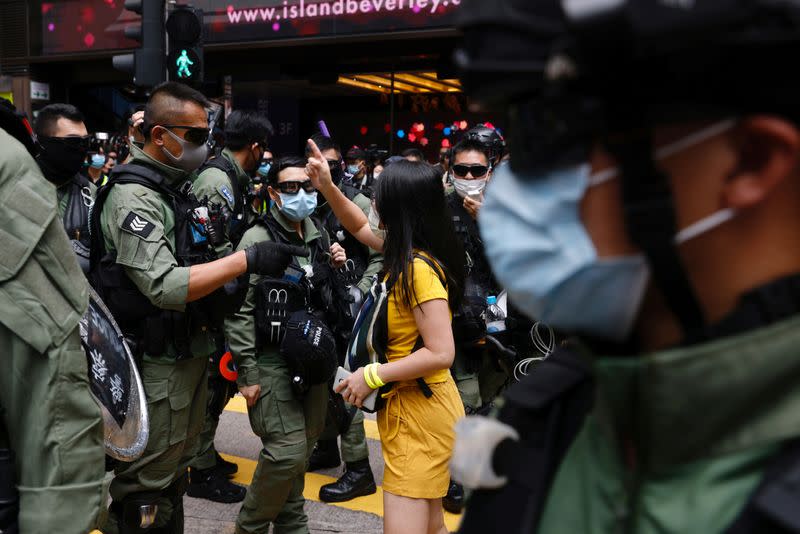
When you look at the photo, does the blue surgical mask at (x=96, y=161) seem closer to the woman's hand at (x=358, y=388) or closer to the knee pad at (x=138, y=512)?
the knee pad at (x=138, y=512)

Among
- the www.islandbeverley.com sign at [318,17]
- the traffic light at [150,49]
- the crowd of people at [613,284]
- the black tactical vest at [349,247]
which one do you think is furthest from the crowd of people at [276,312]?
the www.islandbeverley.com sign at [318,17]

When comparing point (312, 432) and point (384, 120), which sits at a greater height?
point (384, 120)

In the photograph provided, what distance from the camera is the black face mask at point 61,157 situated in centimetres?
532

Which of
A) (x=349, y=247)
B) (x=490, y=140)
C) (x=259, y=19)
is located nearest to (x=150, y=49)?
(x=349, y=247)

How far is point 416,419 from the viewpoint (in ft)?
10.6

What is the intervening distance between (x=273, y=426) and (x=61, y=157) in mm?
2521

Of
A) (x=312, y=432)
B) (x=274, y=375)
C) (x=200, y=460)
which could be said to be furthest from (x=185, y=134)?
(x=200, y=460)

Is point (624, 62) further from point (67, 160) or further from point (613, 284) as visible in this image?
point (67, 160)

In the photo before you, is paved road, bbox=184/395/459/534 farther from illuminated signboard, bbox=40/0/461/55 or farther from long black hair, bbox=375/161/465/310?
illuminated signboard, bbox=40/0/461/55

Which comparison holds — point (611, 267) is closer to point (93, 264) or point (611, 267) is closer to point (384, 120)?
point (93, 264)

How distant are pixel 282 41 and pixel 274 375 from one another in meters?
9.76

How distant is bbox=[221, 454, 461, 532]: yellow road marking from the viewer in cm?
477

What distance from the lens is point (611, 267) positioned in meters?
1.02

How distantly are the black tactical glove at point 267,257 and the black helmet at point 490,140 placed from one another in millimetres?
1732
